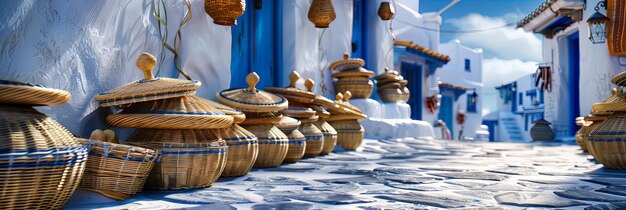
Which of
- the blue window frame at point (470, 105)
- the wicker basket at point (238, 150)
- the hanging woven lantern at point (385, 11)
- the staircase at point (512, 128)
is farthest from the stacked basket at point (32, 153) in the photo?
the staircase at point (512, 128)

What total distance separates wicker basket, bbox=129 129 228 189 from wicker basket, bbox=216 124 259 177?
1.58 feet

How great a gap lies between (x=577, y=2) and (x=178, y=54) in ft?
31.4

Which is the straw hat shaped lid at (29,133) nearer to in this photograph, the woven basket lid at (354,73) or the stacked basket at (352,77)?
the stacked basket at (352,77)

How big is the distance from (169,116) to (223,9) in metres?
1.99

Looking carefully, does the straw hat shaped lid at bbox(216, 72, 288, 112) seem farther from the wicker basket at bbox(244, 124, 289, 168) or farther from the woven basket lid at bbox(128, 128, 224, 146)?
the woven basket lid at bbox(128, 128, 224, 146)

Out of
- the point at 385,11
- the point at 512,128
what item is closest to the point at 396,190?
the point at 385,11

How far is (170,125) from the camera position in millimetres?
2996

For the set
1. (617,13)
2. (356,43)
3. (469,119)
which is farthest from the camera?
(469,119)

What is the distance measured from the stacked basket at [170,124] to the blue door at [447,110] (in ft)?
61.8

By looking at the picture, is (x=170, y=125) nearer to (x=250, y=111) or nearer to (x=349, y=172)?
(x=250, y=111)

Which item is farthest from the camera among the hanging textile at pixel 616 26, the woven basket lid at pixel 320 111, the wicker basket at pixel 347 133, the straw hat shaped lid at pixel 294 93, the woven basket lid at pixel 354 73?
the hanging textile at pixel 616 26

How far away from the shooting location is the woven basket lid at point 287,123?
482 centimetres

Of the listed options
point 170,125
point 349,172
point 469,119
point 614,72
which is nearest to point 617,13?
point 614,72

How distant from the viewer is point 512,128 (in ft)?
98.4
